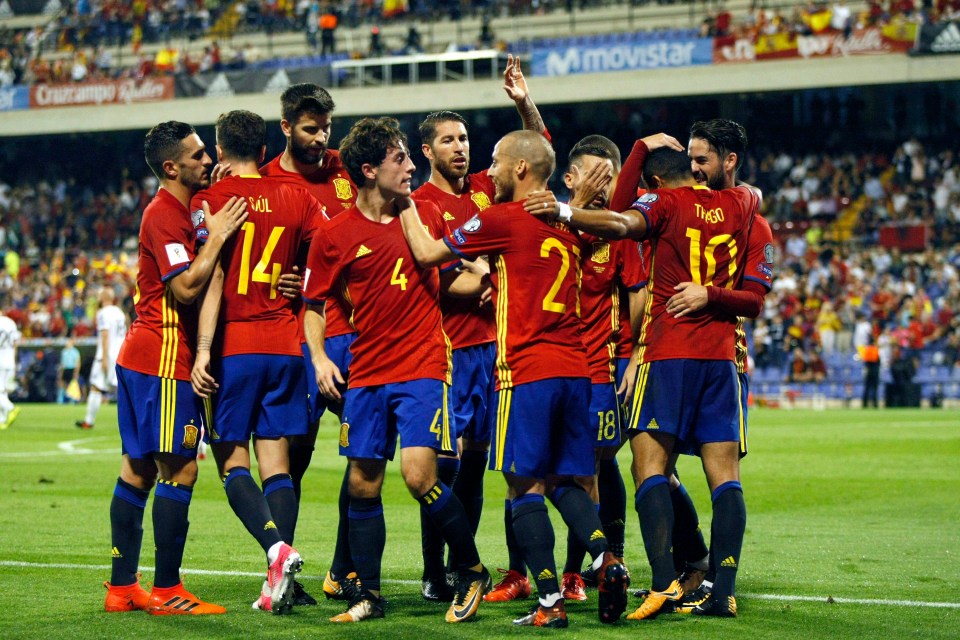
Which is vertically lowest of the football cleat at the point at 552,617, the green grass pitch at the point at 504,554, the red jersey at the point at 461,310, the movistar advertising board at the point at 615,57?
the green grass pitch at the point at 504,554

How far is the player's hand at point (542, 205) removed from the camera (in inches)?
244

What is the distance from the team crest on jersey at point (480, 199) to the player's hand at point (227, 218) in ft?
5.38

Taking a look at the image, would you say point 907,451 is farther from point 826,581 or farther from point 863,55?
point 863,55

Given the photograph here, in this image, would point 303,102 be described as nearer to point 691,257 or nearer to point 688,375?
point 691,257

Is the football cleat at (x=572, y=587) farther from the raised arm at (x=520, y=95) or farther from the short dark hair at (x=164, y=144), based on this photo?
the short dark hair at (x=164, y=144)

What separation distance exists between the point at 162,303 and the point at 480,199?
213 cm

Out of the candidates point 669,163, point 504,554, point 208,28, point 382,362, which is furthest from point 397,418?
point 208,28

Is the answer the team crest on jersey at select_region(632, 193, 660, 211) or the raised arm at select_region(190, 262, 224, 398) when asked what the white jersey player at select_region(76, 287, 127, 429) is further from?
the team crest on jersey at select_region(632, 193, 660, 211)

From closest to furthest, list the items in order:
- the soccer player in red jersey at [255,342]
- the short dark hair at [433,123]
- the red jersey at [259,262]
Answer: the soccer player in red jersey at [255,342] < the red jersey at [259,262] < the short dark hair at [433,123]

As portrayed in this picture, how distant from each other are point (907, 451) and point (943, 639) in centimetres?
1234

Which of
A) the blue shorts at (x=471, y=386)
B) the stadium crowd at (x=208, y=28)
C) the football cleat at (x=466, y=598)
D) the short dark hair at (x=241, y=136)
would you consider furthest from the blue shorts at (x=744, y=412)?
the stadium crowd at (x=208, y=28)

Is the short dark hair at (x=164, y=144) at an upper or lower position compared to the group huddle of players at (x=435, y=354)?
upper

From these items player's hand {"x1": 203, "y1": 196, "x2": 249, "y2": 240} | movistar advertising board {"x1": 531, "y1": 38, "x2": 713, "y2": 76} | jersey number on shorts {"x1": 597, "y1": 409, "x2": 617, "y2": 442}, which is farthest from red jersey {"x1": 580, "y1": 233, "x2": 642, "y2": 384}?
movistar advertising board {"x1": 531, "y1": 38, "x2": 713, "y2": 76}

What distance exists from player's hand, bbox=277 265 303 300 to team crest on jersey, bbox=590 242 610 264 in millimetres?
1610
